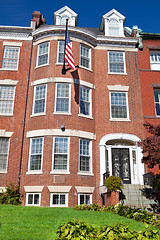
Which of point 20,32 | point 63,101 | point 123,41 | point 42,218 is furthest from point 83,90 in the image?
point 42,218

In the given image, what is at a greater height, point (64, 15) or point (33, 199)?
point (64, 15)

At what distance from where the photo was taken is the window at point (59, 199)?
1412 cm

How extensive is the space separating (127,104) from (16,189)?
31.9ft

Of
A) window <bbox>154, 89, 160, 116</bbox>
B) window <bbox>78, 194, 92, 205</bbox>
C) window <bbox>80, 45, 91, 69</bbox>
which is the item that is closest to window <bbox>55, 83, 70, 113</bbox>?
window <bbox>80, 45, 91, 69</bbox>

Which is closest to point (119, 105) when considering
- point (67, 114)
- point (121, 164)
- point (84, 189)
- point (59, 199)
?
point (67, 114)

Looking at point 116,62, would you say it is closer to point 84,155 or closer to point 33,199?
point 84,155

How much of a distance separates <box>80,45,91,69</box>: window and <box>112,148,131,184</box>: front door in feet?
22.4

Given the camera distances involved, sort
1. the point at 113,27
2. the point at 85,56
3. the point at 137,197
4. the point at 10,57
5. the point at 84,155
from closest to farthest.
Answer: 1. the point at 137,197
2. the point at 84,155
3. the point at 10,57
4. the point at 85,56
5. the point at 113,27

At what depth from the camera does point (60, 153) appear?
15.0 meters

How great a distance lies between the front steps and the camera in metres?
12.8

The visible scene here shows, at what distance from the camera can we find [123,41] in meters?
19.1

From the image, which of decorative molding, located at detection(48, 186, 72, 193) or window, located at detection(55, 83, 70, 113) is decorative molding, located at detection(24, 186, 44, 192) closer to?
decorative molding, located at detection(48, 186, 72, 193)

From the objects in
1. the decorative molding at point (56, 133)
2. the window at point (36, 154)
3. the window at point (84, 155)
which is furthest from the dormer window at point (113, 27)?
the window at point (36, 154)

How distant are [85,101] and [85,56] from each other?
12.8 feet
